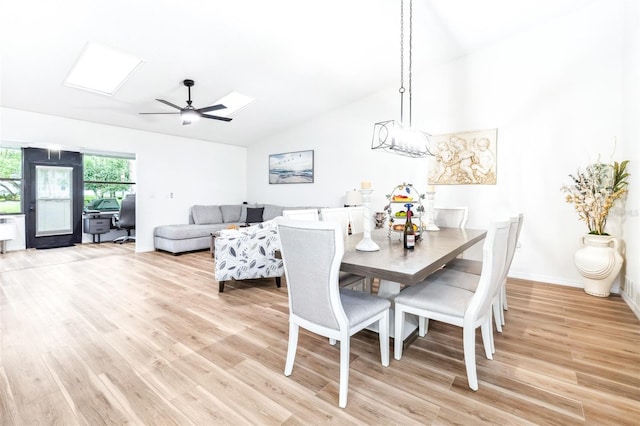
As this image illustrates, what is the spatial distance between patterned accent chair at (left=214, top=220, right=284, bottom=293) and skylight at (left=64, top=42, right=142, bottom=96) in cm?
254

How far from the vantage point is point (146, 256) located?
5527 mm

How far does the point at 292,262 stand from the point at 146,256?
16.1ft

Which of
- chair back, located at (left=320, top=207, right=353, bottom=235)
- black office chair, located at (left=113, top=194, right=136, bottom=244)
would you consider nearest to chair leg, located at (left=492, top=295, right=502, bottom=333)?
chair back, located at (left=320, top=207, right=353, bottom=235)

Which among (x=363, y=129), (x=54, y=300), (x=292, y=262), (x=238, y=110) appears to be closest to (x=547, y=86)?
(x=363, y=129)

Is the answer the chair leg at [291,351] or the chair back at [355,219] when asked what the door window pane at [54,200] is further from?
the chair leg at [291,351]

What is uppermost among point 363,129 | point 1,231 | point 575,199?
point 363,129

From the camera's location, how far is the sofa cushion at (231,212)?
7046 mm

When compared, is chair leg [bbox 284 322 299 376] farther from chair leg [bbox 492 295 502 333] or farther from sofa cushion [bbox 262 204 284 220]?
sofa cushion [bbox 262 204 284 220]

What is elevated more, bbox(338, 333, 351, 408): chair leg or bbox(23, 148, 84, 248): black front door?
bbox(23, 148, 84, 248): black front door

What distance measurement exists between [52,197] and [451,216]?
319 inches

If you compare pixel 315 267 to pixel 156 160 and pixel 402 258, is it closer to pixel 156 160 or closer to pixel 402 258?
pixel 402 258

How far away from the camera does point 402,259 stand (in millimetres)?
1859

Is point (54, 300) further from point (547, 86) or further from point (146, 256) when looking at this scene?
point (547, 86)

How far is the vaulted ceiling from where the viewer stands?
2992mm
